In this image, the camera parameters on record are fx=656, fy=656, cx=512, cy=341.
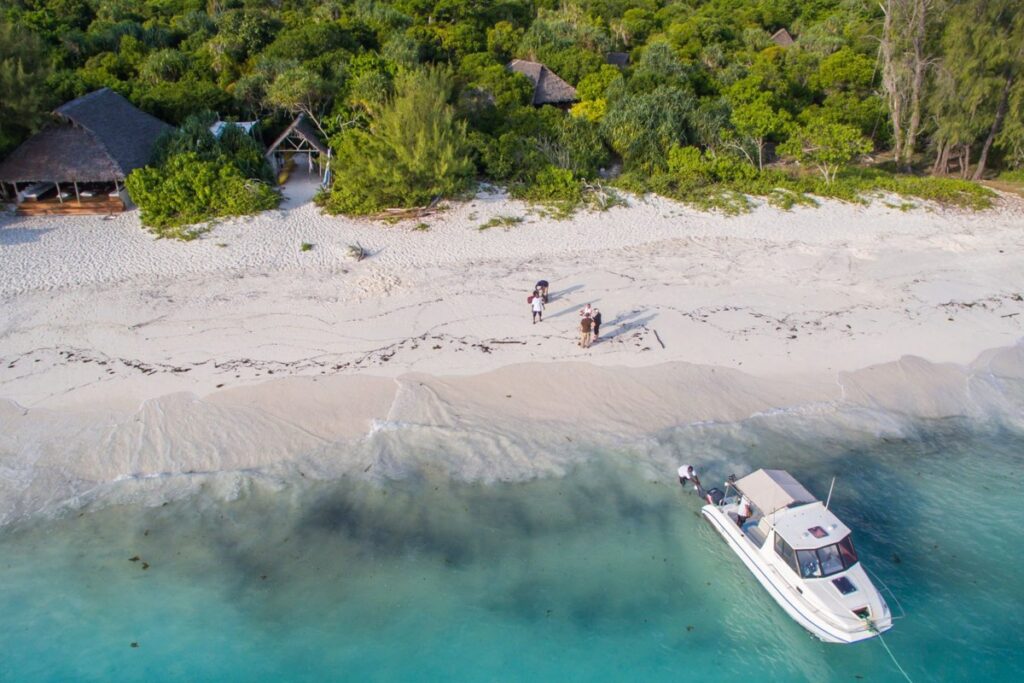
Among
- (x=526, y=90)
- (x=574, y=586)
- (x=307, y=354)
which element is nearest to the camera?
(x=574, y=586)

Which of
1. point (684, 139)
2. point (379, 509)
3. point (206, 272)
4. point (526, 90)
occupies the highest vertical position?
point (526, 90)

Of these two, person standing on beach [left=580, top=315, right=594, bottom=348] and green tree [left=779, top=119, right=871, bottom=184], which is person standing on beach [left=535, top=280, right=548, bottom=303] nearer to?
person standing on beach [left=580, top=315, right=594, bottom=348]

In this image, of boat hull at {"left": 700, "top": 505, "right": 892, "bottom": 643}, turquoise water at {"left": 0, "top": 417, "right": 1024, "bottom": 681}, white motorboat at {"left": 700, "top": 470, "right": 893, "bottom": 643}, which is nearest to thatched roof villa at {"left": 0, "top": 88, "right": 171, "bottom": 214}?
turquoise water at {"left": 0, "top": 417, "right": 1024, "bottom": 681}

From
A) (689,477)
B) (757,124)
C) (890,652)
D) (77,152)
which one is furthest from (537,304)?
(77,152)

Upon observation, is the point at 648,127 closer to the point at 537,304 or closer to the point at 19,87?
the point at 537,304

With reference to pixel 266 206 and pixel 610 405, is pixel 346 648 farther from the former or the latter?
pixel 266 206

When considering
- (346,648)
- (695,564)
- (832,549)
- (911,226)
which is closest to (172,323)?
(346,648)

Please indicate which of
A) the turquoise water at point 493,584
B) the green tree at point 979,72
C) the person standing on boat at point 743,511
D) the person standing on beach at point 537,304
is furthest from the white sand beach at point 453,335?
the green tree at point 979,72

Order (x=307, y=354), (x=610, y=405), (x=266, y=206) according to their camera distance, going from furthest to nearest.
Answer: (x=266, y=206)
(x=307, y=354)
(x=610, y=405)
